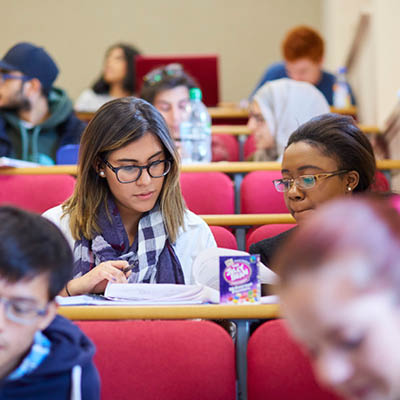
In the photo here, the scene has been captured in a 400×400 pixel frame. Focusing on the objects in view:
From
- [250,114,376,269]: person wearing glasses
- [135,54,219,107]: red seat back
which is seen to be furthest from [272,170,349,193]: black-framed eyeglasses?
[135,54,219,107]: red seat back

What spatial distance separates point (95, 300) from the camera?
1457 mm

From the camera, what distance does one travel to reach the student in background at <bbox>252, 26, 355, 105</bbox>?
174 inches

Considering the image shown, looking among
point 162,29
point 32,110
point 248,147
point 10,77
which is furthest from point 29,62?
point 162,29

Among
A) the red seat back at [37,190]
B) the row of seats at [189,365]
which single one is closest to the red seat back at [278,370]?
the row of seats at [189,365]

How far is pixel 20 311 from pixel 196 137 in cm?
215

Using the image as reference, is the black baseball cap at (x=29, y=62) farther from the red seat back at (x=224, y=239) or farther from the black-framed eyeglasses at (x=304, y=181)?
the black-framed eyeglasses at (x=304, y=181)

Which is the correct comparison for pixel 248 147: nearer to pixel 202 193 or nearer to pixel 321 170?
pixel 202 193

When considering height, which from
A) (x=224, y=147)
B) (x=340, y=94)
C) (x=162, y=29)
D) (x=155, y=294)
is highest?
(x=162, y=29)

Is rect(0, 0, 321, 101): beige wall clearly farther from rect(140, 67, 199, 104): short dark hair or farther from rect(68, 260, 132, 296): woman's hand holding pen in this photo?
rect(68, 260, 132, 296): woman's hand holding pen

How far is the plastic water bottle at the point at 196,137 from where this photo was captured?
310cm

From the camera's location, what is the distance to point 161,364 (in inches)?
50.9

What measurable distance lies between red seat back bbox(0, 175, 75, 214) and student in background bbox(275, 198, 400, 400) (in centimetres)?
170

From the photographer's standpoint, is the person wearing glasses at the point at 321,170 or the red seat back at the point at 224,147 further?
the red seat back at the point at 224,147

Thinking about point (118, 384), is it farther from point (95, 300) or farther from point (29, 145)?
point (29, 145)
